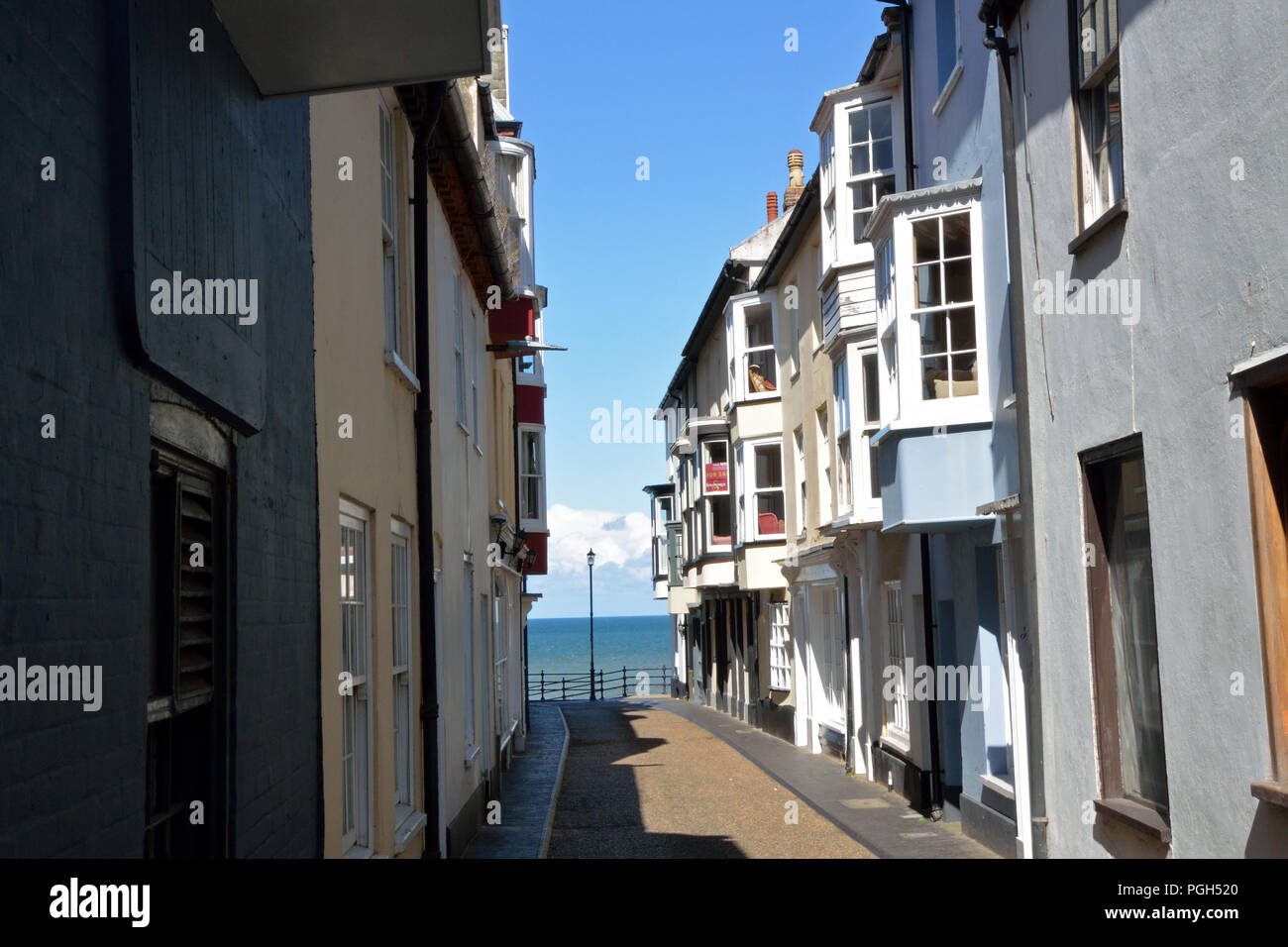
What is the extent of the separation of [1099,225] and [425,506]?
17.8ft

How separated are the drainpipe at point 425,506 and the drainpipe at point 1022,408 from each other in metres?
4.33

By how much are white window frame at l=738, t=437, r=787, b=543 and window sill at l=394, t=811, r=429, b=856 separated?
52.9ft

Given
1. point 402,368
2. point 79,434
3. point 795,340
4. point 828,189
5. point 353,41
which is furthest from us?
point 795,340

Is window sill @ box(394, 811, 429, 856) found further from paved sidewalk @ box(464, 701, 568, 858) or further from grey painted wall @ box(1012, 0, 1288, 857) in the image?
grey painted wall @ box(1012, 0, 1288, 857)

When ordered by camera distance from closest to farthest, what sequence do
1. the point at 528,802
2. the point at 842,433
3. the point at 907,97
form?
the point at 907,97 → the point at 528,802 → the point at 842,433

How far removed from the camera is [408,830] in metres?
9.05

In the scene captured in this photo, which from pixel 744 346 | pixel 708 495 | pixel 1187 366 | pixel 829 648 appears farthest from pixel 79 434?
pixel 708 495

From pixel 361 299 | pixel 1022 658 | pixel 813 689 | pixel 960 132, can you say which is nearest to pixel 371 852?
pixel 361 299

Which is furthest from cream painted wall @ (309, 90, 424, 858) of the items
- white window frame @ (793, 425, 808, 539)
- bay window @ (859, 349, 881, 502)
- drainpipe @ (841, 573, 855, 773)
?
white window frame @ (793, 425, 808, 539)

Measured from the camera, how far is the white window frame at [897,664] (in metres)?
16.4

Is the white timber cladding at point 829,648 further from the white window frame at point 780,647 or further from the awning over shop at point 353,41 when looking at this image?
the awning over shop at point 353,41

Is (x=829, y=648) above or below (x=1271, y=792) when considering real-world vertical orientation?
below

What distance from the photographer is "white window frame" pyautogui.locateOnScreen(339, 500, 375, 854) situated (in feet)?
24.4

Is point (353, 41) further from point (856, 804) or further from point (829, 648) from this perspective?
point (829, 648)
